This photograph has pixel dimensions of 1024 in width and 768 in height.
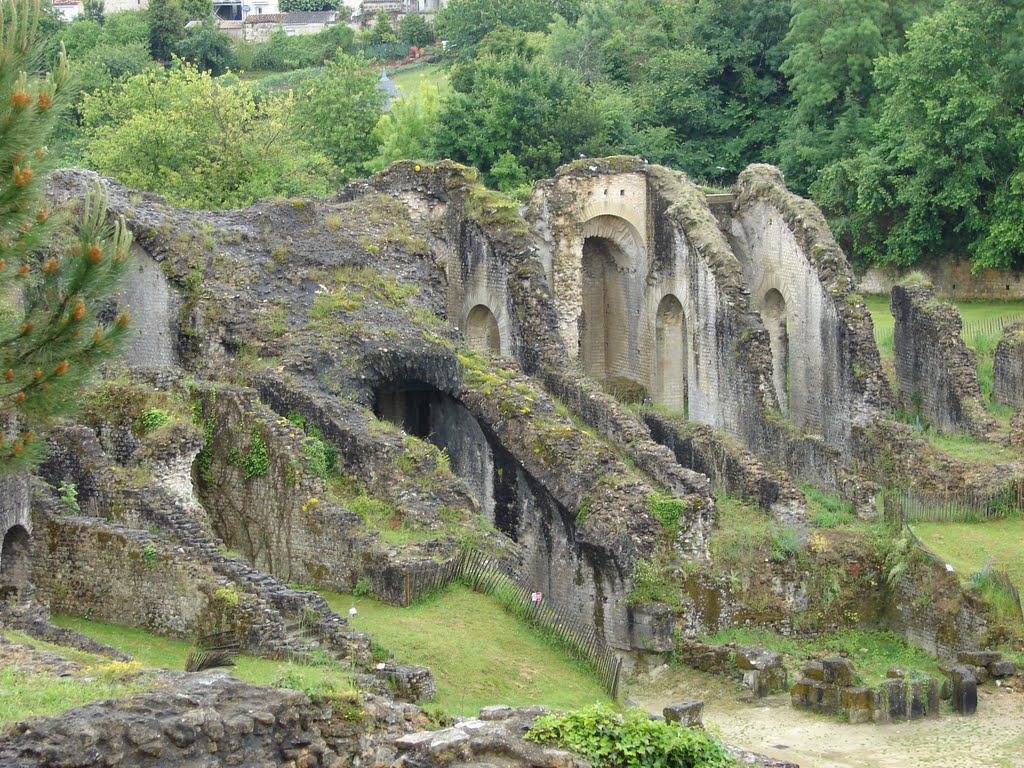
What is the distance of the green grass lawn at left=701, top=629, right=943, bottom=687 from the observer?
1079 inches

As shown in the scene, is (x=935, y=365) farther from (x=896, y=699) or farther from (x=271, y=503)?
(x=271, y=503)

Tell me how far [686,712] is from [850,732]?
245 cm

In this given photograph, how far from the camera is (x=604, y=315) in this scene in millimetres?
39188

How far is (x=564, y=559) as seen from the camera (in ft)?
95.7

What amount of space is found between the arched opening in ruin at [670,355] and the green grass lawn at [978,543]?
330 inches

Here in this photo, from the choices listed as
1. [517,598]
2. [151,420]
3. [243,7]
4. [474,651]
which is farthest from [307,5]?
[474,651]

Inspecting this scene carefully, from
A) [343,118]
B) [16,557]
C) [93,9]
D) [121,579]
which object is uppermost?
[93,9]

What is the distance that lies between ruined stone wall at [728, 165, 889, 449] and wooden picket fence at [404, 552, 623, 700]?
10548 millimetres

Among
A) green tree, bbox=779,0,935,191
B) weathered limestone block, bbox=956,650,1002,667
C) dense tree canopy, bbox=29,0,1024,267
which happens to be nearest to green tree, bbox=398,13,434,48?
dense tree canopy, bbox=29,0,1024,267

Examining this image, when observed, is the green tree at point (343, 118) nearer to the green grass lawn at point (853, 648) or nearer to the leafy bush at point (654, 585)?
the leafy bush at point (654, 585)

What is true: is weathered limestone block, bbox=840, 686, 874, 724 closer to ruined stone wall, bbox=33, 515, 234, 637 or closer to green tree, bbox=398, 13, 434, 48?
ruined stone wall, bbox=33, 515, 234, 637

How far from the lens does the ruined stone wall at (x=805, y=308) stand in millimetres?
34750

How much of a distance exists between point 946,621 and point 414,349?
9.35 meters

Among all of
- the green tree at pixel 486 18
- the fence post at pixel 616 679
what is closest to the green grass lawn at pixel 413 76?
the green tree at pixel 486 18
